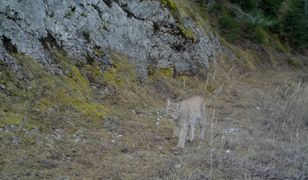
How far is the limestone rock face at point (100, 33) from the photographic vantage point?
23.2 feet

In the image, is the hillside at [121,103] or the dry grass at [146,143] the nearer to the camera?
the dry grass at [146,143]

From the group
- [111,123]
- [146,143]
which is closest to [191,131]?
[146,143]

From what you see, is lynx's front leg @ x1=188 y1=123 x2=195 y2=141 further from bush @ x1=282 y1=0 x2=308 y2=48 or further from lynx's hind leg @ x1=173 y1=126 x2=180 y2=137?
bush @ x1=282 y1=0 x2=308 y2=48

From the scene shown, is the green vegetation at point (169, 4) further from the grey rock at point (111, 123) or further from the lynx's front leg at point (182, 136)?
the lynx's front leg at point (182, 136)

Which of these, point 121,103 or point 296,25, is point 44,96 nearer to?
point 121,103

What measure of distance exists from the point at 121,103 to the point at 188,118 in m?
1.84

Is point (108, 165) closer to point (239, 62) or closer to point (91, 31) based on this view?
point (91, 31)

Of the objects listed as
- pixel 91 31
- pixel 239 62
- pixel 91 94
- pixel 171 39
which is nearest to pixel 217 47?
pixel 239 62

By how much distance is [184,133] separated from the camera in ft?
20.1

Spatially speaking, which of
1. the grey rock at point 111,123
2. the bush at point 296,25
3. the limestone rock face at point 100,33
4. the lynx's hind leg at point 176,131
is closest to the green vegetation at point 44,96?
the grey rock at point 111,123

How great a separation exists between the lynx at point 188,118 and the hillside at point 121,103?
163 millimetres

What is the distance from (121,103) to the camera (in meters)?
7.66

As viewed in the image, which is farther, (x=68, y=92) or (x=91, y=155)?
(x=68, y=92)

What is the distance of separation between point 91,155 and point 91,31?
151 inches
